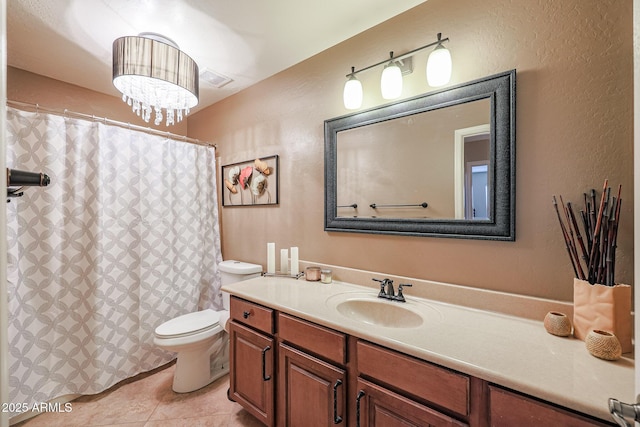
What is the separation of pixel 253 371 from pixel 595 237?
5.41 feet

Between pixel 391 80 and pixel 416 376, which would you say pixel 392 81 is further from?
pixel 416 376

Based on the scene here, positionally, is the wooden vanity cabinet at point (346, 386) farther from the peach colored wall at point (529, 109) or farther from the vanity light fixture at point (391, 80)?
the vanity light fixture at point (391, 80)

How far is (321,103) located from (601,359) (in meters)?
1.81

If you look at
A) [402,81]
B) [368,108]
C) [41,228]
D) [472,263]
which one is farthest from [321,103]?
[41,228]

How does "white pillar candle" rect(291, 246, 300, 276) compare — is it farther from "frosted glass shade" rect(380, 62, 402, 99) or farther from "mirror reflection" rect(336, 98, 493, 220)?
"frosted glass shade" rect(380, 62, 402, 99)

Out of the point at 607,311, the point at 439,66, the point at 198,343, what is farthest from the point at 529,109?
the point at 198,343

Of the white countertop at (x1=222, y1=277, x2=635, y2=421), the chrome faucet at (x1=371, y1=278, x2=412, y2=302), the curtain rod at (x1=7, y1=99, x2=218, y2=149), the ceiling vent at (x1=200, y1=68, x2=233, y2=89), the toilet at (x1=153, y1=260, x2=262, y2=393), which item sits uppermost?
the ceiling vent at (x1=200, y1=68, x2=233, y2=89)

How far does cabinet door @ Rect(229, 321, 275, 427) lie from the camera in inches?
54.5

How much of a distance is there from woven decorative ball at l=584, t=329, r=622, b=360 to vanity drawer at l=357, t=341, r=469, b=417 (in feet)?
1.41

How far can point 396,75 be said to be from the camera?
145 cm

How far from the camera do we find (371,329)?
41.0 inches

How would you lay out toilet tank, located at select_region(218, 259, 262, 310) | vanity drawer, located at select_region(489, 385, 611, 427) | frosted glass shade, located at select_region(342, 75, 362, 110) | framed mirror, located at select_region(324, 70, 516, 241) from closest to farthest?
vanity drawer, located at select_region(489, 385, 611, 427) < framed mirror, located at select_region(324, 70, 516, 241) < frosted glass shade, located at select_region(342, 75, 362, 110) < toilet tank, located at select_region(218, 259, 262, 310)

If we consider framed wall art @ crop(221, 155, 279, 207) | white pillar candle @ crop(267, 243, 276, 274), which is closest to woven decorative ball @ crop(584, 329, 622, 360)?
white pillar candle @ crop(267, 243, 276, 274)

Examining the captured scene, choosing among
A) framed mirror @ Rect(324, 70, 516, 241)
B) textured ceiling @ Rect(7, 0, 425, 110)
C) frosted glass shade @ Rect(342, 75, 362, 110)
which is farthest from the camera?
frosted glass shade @ Rect(342, 75, 362, 110)
